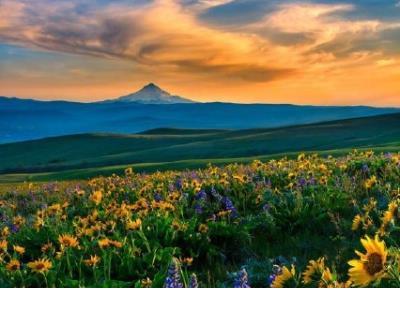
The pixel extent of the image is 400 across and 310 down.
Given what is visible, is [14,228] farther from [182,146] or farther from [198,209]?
[182,146]

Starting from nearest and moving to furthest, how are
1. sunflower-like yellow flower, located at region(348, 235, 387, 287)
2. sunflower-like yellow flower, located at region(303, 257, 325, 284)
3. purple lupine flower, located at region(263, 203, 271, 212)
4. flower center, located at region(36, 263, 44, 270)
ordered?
sunflower-like yellow flower, located at region(348, 235, 387, 287), sunflower-like yellow flower, located at region(303, 257, 325, 284), flower center, located at region(36, 263, 44, 270), purple lupine flower, located at region(263, 203, 271, 212)

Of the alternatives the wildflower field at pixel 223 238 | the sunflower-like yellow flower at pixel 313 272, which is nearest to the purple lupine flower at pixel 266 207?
the wildflower field at pixel 223 238

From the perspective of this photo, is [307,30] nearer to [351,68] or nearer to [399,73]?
[351,68]

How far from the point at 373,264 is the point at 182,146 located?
71177 millimetres

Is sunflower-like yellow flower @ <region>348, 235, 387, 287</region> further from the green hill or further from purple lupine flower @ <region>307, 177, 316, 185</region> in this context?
the green hill

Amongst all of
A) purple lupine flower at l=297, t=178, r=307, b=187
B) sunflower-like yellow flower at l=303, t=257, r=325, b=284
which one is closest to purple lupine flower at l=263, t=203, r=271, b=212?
purple lupine flower at l=297, t=178, r=307, b=187

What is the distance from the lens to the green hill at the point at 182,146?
57.7 m

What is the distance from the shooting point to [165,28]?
707cm

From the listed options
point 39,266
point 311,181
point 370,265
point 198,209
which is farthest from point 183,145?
point 370,265

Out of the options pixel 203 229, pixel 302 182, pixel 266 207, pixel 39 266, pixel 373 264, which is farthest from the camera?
pixel 302 182

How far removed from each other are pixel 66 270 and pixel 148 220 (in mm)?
1256

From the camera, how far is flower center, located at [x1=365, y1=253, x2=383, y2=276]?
2.46m

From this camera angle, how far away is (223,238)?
18.4 ft
